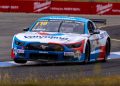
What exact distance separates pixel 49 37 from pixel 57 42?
15.0 inches

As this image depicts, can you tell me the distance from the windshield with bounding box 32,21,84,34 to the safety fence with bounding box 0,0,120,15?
3235 centimetres

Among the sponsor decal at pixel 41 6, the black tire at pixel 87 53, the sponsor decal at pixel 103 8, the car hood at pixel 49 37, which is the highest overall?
the car hood at pixel 49 37

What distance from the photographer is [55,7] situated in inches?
2035

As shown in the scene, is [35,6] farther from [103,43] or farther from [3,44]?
[103,43]

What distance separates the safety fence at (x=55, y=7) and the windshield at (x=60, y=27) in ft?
106

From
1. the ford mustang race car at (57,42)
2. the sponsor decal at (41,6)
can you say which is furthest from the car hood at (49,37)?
the sponsor decal at (41,6)

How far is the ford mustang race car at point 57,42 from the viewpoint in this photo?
16031 millimetres

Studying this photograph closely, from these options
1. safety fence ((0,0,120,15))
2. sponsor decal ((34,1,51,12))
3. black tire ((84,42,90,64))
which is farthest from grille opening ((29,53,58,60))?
sponsor decal ((34,1,51,12))

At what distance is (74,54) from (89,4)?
35.7 metres

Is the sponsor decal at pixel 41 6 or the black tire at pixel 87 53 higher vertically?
the black tire at pixel 87 53

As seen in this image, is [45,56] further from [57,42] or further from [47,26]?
[47,26]

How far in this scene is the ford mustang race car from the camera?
16.0 m

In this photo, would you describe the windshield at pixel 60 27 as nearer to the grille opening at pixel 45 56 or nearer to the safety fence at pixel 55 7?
the grille opening at pixel 45 56

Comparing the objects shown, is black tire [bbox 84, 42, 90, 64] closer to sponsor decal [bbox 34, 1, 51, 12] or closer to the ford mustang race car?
the ford mustang race car
